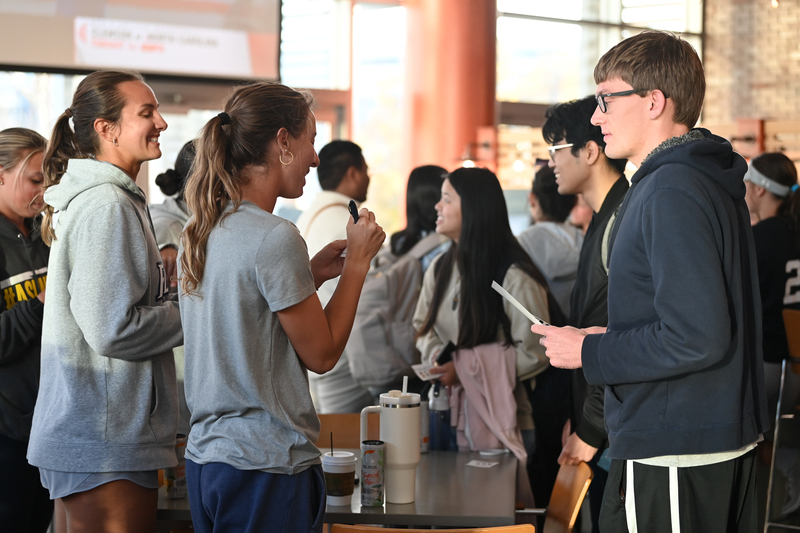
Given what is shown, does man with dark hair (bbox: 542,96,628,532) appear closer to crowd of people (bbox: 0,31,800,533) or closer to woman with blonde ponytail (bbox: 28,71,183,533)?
crowd of people (bbox: 0,31,800,533)

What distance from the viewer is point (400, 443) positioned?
6.79 ft

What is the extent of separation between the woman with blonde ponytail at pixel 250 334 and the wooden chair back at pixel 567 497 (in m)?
0.80

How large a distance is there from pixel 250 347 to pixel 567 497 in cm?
111

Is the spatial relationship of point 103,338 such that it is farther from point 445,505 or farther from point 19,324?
point 445,505

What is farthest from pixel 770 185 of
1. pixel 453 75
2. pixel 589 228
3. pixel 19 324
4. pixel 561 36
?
pixel 561 36

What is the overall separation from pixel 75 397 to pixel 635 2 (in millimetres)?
10255

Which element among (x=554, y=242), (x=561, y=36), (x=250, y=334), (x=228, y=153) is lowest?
(x=250, y=334)

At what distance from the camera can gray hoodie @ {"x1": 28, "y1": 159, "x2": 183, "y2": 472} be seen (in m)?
1.76

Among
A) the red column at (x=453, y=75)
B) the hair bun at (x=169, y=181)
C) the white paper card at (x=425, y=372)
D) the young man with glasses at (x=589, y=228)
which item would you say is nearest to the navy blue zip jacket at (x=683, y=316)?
the young man with glasses at (x=589, y=228)

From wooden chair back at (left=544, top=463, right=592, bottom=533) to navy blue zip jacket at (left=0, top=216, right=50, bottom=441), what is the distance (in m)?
1.51

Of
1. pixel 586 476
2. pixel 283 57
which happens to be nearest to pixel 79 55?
pixel 283 57

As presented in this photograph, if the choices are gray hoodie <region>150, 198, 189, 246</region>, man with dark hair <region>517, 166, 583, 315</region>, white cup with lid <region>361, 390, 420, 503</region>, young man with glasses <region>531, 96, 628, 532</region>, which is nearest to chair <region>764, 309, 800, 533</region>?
man with dark hair <region>517, 166, 583, 315</region>

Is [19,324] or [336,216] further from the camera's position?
[336,216]

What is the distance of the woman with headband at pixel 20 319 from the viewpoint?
86.8 inches
